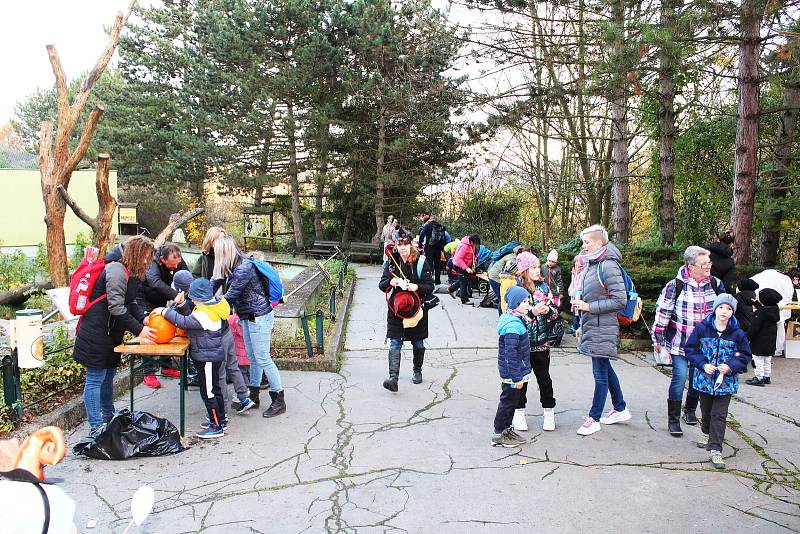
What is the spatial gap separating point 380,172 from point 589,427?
64.6 feet

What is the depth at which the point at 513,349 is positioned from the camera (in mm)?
5547

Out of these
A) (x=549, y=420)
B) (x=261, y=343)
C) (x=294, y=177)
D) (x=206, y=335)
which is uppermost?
(x=294, y=177)

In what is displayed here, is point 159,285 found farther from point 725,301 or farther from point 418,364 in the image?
point 725,301

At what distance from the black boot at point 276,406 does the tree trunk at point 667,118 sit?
22.4 feet

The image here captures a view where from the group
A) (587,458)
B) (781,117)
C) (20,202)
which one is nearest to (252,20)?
(20,202)

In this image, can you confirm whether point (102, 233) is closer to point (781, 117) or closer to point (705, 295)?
point (705, 295)

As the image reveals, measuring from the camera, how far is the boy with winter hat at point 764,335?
7.50 metres

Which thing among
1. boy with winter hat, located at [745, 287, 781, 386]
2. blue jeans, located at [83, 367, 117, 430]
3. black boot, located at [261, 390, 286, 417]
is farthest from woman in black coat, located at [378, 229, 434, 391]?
boy with winter hat, located at [745, 287, 781, 386]

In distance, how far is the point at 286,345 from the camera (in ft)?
29.0

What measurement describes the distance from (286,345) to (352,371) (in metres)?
1.13

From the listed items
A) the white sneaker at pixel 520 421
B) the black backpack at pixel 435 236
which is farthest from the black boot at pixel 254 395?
the black backpack at pixel 435 236

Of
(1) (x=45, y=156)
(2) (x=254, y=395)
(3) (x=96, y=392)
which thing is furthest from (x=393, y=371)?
(1) (x=45, y=156)

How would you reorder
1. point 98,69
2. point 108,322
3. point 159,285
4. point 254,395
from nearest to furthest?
point 108,322 → point 254,395 → point 159,285 → point 98,69

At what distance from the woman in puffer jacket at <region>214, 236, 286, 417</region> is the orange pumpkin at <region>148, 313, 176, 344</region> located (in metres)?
0.61
